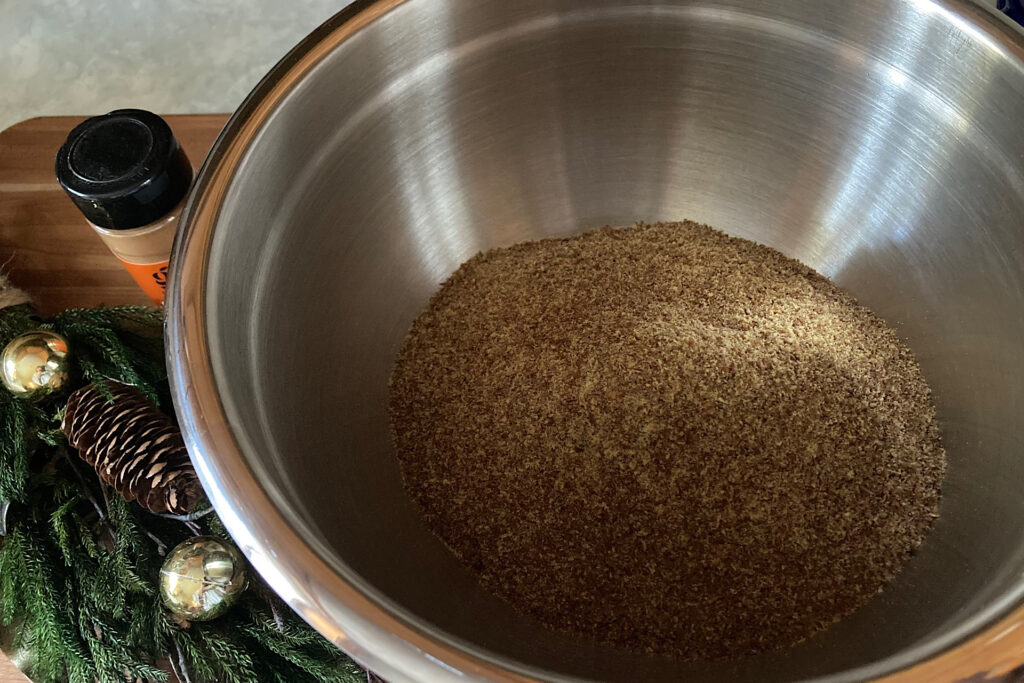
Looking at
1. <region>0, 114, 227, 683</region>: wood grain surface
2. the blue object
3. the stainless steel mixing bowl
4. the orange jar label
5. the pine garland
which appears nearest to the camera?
the stainless steel mixing bowl

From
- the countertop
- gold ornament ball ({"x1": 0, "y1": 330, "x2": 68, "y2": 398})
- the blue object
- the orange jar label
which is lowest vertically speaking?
the countertop

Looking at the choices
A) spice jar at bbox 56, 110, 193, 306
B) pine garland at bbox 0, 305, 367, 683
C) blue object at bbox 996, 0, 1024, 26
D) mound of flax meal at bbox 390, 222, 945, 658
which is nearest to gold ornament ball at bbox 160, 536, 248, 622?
pine garland at bbox 0, 305, 367, 683

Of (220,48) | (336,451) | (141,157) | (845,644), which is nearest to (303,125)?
(141,157)

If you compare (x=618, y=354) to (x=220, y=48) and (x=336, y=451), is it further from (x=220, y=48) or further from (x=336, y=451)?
(x=220, y=48)

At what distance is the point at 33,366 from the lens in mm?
859

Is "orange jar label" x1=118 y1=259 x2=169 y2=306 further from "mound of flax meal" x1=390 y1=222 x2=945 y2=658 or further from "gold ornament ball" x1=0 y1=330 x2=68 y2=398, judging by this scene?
"mound of flax meal" x1=390 y1=222 x2=945 y2=658

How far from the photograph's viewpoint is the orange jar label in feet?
2.99

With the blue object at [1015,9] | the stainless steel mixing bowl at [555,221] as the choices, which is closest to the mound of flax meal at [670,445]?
the stainless steel mixing bowl at [555,221]

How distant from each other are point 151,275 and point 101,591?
13.6 inches

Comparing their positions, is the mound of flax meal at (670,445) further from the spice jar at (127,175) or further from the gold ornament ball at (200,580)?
the spice jar at (127,175)

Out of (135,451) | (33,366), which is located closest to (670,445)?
(135,451)

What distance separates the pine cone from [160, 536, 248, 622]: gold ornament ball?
0.05 meters

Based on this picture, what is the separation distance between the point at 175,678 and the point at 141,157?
20.0 inches

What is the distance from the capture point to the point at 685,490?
86 cm
